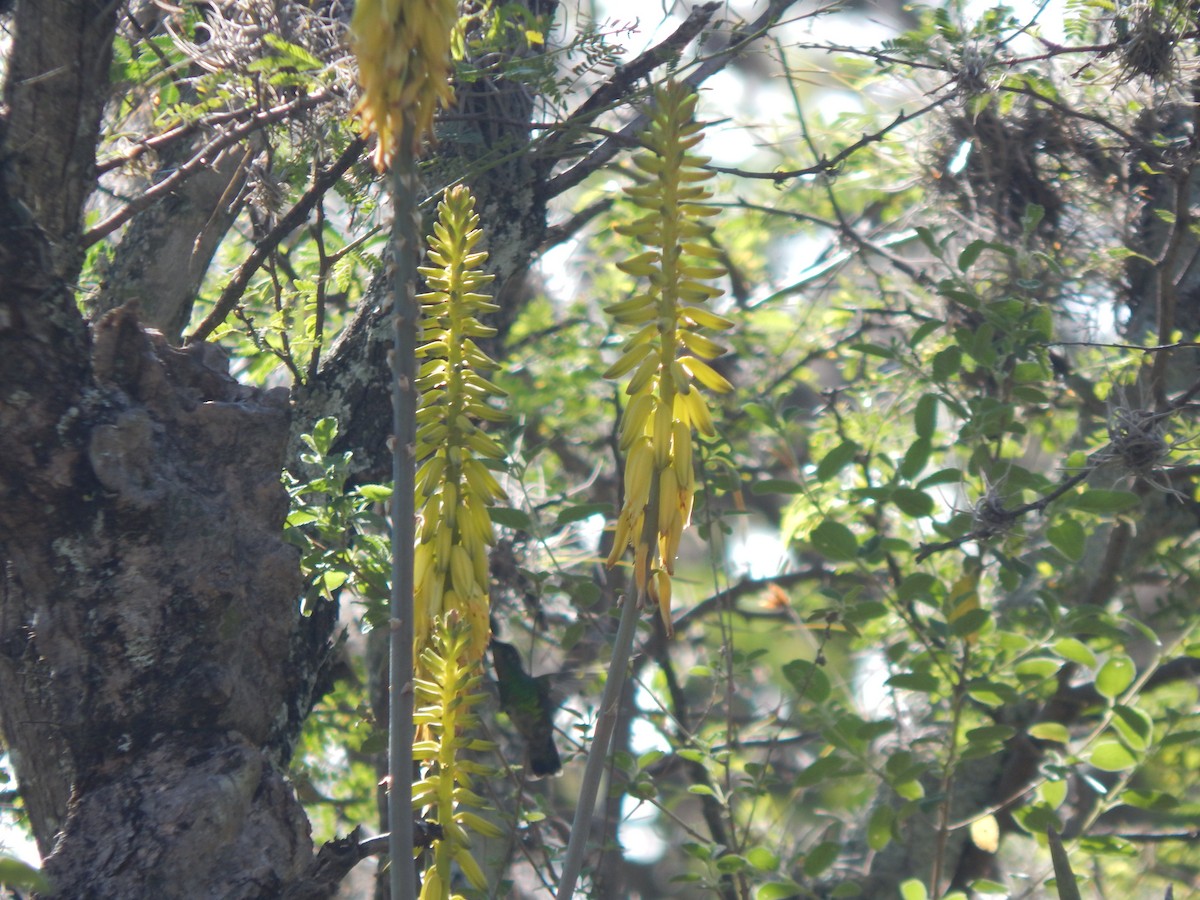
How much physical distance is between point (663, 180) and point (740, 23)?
1466 mm

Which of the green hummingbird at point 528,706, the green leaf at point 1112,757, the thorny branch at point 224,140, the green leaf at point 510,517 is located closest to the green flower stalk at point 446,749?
the green hummingbird at point 528,706

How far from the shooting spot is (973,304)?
2896mm

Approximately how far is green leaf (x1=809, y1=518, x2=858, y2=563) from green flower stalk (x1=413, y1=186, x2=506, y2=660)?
58.6 inches

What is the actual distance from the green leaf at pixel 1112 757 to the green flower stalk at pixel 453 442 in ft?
6.34

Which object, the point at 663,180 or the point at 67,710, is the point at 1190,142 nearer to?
the point at 663,180

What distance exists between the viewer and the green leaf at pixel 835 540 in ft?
9.72

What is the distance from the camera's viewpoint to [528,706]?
2.52 m

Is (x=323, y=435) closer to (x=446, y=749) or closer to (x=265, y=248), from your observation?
(x=265, y=248)

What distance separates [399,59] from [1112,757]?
2528mm

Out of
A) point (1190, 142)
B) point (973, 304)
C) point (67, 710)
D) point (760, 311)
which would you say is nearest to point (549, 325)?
point (760, 311)

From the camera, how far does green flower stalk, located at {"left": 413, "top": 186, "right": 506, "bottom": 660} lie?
1581 millimetres

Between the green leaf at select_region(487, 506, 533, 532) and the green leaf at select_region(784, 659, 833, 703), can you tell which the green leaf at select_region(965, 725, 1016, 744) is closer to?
the green leaf at select_region(784, 659, 833, 703)

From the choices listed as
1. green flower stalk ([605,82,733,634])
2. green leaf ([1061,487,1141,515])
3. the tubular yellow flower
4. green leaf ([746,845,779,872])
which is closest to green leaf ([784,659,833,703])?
green leaf ([746,845,779,872])

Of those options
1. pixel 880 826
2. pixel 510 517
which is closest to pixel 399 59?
pixel 510 517
